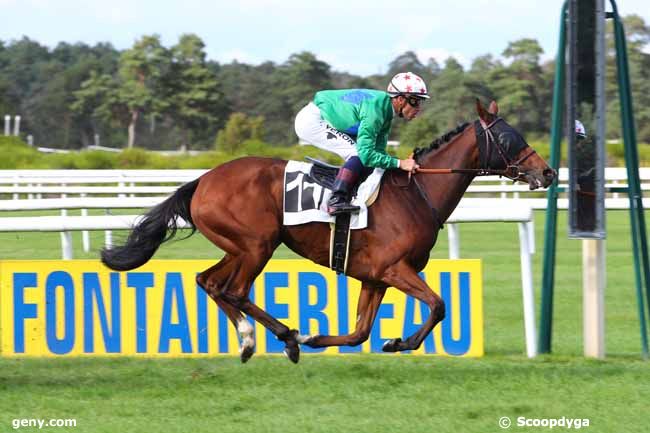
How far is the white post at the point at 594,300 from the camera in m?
6.57

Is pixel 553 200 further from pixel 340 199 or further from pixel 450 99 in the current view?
pixel 450 99

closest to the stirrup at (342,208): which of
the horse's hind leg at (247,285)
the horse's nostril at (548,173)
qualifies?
the horse's hind leg at (247,285)

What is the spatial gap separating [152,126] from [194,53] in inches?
246

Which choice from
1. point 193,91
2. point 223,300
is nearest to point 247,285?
point 223,300

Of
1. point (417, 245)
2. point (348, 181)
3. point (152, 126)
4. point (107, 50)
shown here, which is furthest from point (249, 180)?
point (107, 50)

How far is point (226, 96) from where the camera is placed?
2279 inches

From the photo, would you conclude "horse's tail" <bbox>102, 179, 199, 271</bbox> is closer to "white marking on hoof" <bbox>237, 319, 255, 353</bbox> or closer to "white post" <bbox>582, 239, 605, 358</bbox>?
"white marking on hoof" <bbox>237, 319, 255, 353</bbox>

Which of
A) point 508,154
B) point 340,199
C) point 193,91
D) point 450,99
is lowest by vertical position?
point 340,199

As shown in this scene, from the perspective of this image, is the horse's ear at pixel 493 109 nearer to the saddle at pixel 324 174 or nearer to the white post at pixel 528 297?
the saddle at pixel 324 174

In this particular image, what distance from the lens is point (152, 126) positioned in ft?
188

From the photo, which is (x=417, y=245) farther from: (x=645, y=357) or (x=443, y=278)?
(x=645, y=357)

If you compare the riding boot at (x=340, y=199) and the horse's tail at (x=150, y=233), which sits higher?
the riding boot at (x=340, y=199)

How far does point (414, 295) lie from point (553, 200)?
142 cm

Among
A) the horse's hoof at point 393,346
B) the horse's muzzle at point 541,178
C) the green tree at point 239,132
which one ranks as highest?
the green tree at point 239,132
